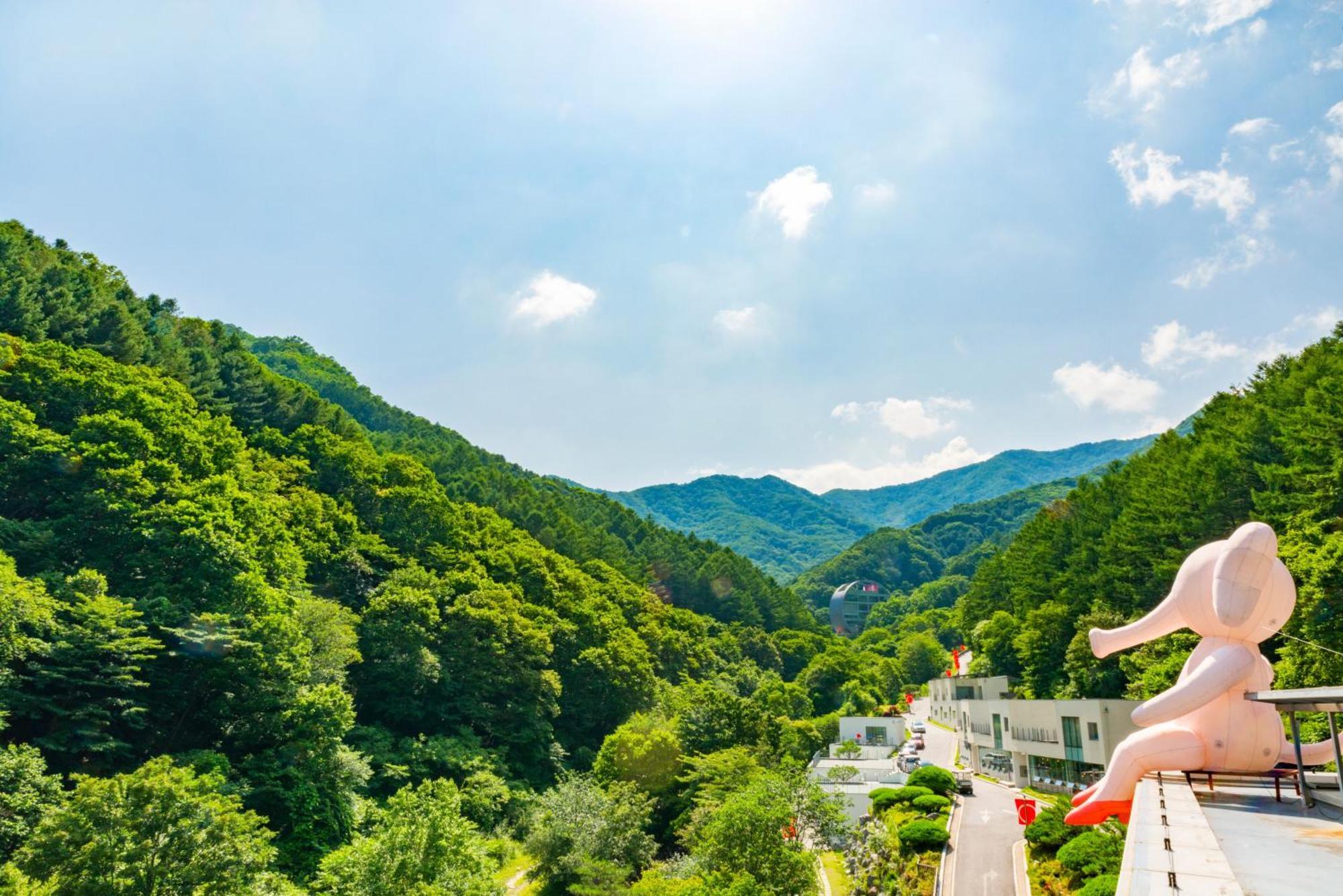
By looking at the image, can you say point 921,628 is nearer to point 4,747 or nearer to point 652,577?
point 652,577

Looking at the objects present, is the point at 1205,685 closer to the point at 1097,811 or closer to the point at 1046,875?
the point at 1097,811

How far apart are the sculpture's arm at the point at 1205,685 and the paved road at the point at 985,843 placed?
1372 cm

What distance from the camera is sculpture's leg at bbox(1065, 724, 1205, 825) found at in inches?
499

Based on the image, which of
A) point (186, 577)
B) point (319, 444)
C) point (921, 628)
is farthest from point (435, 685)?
point (921, 628)

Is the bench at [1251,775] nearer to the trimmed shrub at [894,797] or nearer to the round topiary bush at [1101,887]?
the round topiary bush at [1101,887]

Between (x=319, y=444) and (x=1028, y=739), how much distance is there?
48.1m

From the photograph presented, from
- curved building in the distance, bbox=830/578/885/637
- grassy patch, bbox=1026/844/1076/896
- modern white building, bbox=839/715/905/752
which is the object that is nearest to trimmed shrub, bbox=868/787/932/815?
grassy patch, bbox=1026/844/1076/896

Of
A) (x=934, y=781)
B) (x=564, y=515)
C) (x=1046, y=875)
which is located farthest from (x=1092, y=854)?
(x=564, y=515)

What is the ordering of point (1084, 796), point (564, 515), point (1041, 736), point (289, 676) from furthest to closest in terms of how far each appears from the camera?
1. point (564, 515)
2. point (1041, 736)
3. point (289, 676)
4. point (1084, 796)

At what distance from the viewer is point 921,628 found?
124812 mm

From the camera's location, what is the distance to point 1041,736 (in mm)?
37688

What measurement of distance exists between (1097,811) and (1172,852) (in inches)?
245

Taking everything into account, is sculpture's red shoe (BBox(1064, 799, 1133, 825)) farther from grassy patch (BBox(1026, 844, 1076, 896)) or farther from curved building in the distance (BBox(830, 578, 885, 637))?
curved building in the distance (BBox(830, 578, 885, 637))

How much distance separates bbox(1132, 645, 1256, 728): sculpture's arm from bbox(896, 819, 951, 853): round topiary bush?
16.8m
